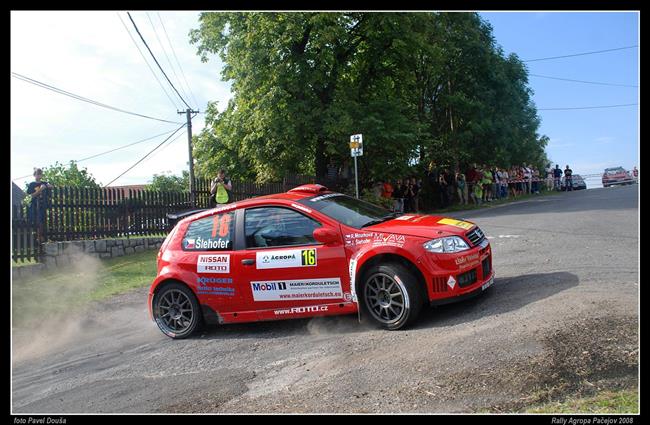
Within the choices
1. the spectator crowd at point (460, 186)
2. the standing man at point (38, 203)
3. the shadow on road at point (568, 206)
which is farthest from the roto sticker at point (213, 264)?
the spectator crowd at point (460, 186)

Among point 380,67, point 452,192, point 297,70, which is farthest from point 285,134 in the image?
point 452,192

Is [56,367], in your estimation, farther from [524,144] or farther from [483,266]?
[524,144]

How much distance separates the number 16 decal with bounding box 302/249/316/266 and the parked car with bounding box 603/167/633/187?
45.2m

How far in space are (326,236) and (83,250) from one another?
1022cm

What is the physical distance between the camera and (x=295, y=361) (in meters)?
5.34

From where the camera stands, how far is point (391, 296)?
574cm

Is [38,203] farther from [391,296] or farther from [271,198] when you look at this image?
[391,296]

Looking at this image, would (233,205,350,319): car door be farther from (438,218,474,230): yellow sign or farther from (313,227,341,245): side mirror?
(438,218,474,230): yellow sign

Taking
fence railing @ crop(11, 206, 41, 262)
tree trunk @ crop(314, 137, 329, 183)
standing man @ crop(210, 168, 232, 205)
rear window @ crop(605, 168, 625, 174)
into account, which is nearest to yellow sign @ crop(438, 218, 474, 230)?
standing man @ crop(210, 168, 232, 205)

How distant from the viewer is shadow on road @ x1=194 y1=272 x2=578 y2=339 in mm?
5855

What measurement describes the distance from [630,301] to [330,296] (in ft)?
10.2

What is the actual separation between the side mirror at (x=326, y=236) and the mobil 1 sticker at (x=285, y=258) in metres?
0.22

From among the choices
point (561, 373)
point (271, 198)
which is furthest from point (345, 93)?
point (561, 373)

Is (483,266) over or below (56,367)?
over
